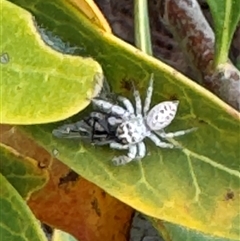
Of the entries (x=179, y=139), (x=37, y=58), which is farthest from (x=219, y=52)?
(x=37, y=58)

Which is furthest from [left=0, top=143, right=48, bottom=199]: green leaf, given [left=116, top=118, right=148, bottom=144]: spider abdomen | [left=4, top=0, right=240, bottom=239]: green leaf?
[left=116, top=118, right=148, bottom=144]: spider abdomen

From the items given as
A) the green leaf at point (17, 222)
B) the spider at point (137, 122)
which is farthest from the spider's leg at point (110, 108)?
the green leaf at point (17, 222)

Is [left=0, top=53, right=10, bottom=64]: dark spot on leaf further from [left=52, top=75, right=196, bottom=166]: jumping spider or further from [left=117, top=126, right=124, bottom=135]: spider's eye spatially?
[left=117, top=126, right=124, bottom=135]: spider's eye

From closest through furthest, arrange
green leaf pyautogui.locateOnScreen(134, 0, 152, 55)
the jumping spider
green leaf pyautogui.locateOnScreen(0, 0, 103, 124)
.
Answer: green leaf pyautogui.locateOnScreen(0, 0, 103, 124) → the jumping spider → green leaf pyautogui.locateOnScreen(134, 0, 152, 55)

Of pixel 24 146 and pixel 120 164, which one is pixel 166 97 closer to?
pixel 120 164

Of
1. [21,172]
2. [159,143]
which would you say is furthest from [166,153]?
[21,172]

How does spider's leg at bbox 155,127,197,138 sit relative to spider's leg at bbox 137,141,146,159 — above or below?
above

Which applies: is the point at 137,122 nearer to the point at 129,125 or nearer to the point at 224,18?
the point at 129,125
